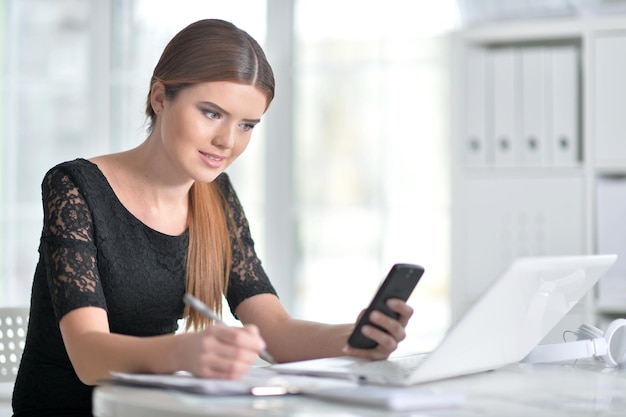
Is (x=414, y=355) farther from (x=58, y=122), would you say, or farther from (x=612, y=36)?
(x=58, y=122)

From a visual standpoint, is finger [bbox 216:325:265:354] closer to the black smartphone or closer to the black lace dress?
the black smartphone

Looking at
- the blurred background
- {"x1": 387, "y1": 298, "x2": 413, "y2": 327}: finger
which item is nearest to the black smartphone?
{"x1": 387, "y1": 298, "x2": 413, "y2": 327}: finger

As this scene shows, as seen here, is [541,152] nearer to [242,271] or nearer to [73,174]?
[242,271]

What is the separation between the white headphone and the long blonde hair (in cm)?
62

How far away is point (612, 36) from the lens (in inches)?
110

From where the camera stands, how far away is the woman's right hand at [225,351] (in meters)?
1.07

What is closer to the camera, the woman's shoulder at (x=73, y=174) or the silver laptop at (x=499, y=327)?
the silver laptop at (x=499, y=327)

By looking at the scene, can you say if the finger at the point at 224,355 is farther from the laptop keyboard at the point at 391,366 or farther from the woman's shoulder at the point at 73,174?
the woman's shoulder at the point at 73,174

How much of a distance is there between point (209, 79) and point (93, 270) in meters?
0.38

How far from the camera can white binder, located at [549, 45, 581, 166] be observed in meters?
2.80

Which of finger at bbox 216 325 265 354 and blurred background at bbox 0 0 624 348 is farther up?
blurred background at bbox 0 0 624 348

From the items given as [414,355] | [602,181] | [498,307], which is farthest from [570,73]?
[498,307]

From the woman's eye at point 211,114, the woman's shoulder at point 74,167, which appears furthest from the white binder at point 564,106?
the woman's shoulder at point 74,167

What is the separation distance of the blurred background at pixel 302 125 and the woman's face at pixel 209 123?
2026mm
